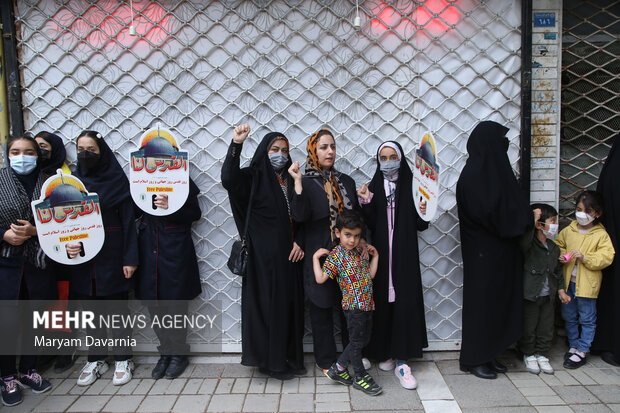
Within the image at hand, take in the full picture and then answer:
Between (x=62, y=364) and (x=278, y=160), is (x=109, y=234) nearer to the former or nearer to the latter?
(x=62, y=364)

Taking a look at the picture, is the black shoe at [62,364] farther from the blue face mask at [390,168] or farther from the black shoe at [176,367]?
the blue face mask at [390,168]

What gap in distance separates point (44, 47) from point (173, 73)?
1.02 m

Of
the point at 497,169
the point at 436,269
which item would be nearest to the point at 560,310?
the point at 436,269

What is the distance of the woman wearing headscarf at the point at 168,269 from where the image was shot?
3.15 m

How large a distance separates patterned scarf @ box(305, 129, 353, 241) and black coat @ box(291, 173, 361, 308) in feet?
0.09

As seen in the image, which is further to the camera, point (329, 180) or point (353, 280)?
point (329, 180)

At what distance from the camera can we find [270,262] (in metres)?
3.00

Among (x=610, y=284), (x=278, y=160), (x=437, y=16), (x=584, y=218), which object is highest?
(x=437, y=16)

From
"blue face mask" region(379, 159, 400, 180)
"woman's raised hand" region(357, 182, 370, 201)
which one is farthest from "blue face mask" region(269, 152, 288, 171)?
→ "blue face mask" region(379, 159, 400, 180)

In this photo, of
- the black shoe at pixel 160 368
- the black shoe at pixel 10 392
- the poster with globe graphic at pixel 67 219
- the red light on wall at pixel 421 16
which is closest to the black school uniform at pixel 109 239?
the poster with globe graphic at pixel 67 219

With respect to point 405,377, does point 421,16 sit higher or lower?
higher

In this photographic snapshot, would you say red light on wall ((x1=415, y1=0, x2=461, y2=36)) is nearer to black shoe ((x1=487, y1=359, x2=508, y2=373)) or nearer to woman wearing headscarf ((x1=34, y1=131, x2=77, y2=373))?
black shoe ((x1=487, y1=359, x2=508, y2=373))

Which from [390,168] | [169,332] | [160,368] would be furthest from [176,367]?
[390,168]

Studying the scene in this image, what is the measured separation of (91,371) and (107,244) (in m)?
0.93
